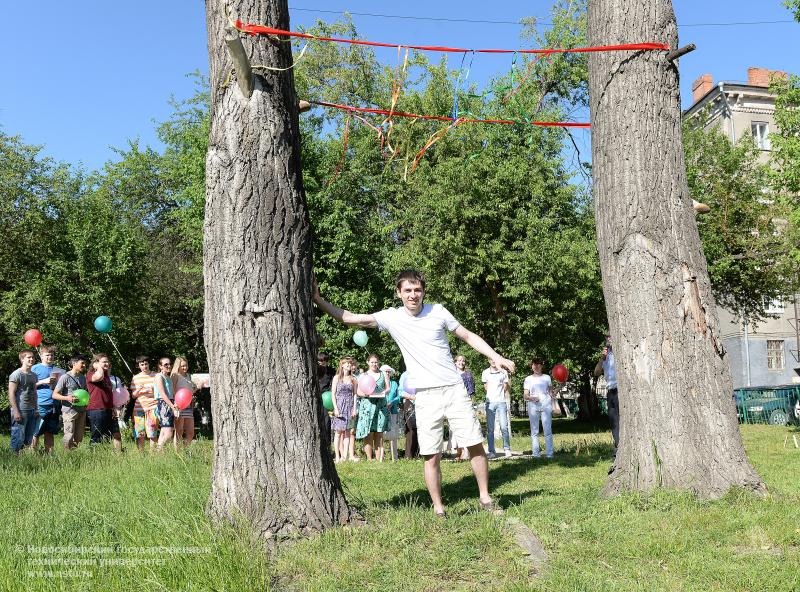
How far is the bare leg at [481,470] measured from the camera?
16.9 ft

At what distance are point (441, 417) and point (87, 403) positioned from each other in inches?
284

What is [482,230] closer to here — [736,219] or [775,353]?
[736,219]

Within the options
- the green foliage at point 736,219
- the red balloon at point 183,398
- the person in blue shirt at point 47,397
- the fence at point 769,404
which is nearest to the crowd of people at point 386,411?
the red balloon at point 183,398

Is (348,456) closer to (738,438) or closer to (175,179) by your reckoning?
(738,438)

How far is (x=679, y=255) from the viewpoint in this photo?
18.0 ft

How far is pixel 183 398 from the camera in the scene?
10.2 metres

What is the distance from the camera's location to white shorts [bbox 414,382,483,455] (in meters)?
5.11

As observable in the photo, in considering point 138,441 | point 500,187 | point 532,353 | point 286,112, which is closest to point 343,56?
point 500,187

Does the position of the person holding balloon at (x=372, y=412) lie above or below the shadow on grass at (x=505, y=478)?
above

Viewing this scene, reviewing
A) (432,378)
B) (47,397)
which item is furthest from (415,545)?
(47,397)

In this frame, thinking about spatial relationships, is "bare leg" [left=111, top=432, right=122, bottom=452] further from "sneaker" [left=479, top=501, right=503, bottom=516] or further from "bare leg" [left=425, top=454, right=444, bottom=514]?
"sneaker" [left=479, top=501, right=503, bottom=516]

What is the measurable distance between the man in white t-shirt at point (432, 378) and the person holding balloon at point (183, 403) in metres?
5.77

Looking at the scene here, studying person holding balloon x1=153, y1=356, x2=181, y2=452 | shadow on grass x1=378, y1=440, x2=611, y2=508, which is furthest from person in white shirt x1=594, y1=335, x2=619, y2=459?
person holding balloon x1=153, y1=356, x2=181, y2=452

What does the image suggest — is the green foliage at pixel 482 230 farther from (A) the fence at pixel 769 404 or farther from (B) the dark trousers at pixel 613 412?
(B) the dark trousers at pixel 613 412
